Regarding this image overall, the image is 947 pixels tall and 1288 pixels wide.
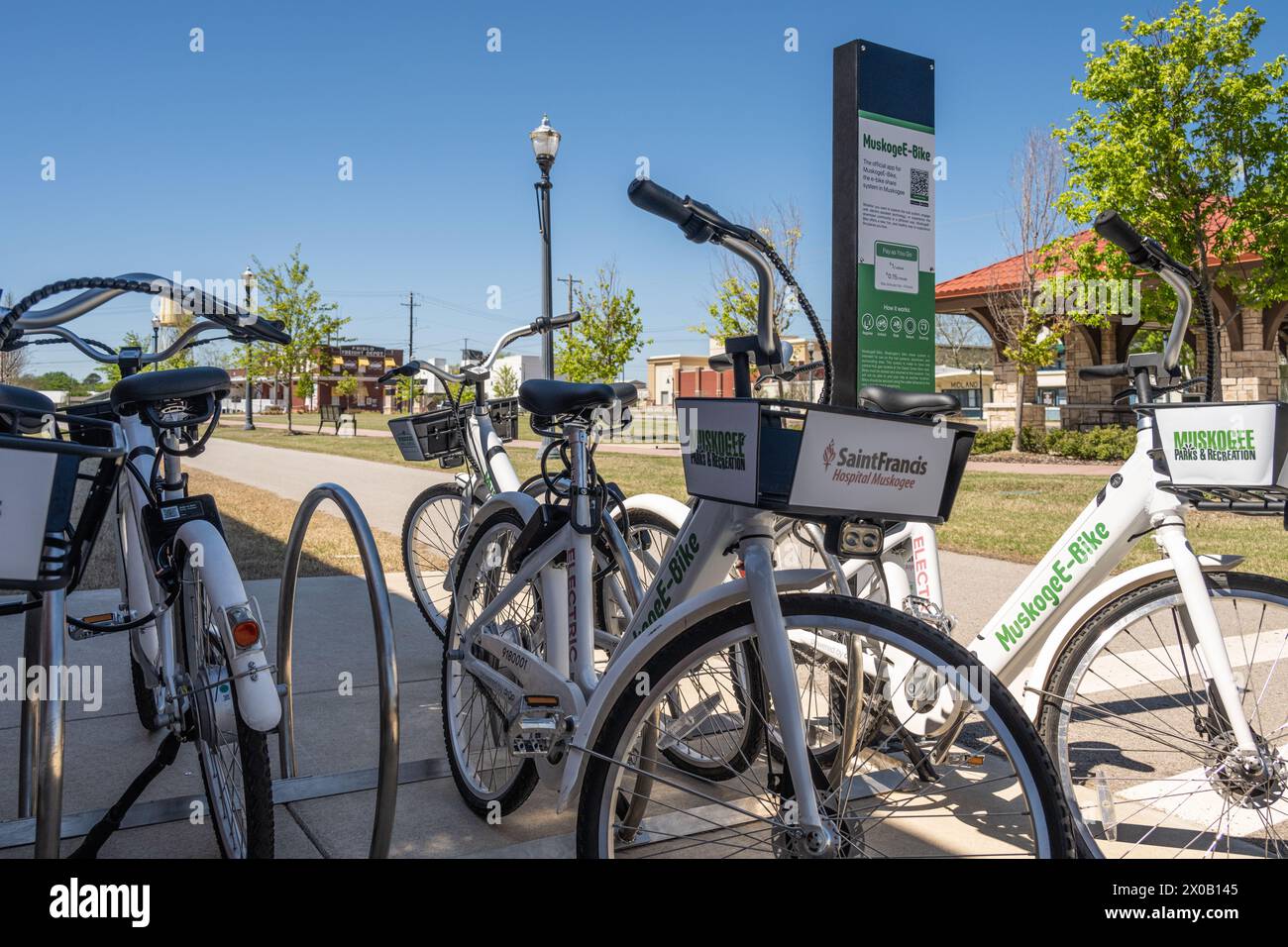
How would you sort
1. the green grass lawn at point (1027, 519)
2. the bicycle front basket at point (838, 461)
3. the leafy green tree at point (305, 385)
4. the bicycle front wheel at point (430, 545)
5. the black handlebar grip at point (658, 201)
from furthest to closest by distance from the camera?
1. the leafy green tree at point (305, 385)
2. the green grass lawn at point (1027, 519)
3. the bicycle front wheel at point (430, 545)
4. the black handlebar grip at point (658, 201)
5. the bicycle front basket at point (838, 461)

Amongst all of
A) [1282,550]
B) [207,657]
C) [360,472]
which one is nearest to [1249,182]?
[1282,550]

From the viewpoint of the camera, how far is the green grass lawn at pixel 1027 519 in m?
7.56

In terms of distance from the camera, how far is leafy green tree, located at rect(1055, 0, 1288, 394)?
17.1 m

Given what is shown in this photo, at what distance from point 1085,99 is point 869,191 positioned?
16839 millimetres

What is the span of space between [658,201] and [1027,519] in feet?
28.6

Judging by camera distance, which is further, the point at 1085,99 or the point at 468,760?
the point at 1085,99

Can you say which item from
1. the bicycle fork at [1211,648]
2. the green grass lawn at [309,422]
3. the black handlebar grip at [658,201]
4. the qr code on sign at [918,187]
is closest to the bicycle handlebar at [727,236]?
the black handlebar grip at [658,201]

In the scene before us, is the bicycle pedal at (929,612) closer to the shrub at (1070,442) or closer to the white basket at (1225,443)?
the white basket at (1225,443)

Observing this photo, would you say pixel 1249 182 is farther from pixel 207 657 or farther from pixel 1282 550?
pixel 207 657

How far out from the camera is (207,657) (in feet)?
7.77

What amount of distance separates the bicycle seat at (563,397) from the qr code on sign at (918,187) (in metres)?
2.25

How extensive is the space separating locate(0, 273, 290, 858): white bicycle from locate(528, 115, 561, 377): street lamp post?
7.80 metres

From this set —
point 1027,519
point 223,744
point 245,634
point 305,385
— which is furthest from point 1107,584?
point 305,385

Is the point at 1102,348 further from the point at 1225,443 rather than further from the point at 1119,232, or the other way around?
the point at 1225,443
